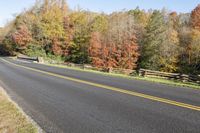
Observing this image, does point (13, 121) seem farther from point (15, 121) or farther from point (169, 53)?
point (169, 53)

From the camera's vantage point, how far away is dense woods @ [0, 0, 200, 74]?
52.6 meters

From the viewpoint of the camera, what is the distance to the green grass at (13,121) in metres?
6.95

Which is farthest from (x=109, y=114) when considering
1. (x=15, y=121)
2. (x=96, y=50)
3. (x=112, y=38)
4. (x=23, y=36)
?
(x=23, y=36)

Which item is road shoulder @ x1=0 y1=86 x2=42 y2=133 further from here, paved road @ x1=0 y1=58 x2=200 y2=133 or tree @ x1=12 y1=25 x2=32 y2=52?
tree @ x1=12 y1=25 x2=32 y2=52

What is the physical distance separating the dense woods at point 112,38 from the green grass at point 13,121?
43642mm

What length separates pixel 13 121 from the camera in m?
7.88

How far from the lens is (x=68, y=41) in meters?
69.0

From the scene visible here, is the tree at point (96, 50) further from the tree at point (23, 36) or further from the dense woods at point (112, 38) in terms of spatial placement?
the tree at point (23, 36)

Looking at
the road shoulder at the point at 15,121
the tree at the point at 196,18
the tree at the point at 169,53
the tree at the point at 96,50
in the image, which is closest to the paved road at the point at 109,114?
the road shoulder at the point at 15,121

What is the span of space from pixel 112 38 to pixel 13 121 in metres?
50.6

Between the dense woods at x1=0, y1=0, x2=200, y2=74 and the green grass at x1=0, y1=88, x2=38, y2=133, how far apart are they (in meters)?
43.6

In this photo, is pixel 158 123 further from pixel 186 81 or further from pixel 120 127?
pixel 186 81

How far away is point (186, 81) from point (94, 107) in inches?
626

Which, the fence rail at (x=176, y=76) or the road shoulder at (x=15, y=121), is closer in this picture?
the road shoulder at (x=15, y=121)
